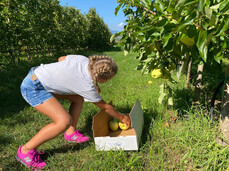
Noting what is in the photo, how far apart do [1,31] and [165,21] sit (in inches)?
187

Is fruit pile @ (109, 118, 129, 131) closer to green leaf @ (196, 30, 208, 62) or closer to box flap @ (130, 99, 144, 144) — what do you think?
box flap @ (130, 99, 144, 144)

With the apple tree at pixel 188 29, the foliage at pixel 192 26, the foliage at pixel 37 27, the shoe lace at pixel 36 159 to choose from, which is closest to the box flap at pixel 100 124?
the shoe lace at pixel 36 159

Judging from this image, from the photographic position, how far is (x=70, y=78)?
1.55m

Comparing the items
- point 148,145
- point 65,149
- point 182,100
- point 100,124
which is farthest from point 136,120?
point 182,100

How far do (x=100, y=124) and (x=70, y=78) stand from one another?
2.08ft

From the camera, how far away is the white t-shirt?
1526mm

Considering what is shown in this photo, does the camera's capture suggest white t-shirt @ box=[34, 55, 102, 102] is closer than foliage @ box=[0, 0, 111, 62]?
Yes

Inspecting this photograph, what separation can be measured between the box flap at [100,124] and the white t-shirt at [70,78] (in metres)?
0.31

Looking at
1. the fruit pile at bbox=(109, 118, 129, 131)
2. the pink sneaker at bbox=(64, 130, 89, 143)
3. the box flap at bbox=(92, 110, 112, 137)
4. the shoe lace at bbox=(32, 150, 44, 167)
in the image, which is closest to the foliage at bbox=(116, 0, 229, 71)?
the box flap at bbox=(92, 110, 112, 137)

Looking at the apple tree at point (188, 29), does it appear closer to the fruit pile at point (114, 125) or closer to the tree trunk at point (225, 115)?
the tree trunk at point (225, 115)

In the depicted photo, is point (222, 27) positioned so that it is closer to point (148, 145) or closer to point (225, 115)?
point (225, 115)

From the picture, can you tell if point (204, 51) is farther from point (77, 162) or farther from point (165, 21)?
point (77, 162)

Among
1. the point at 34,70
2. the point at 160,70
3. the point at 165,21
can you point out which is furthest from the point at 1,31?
the point at 165,21

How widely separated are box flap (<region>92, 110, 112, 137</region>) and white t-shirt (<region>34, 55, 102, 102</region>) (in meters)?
0.31
